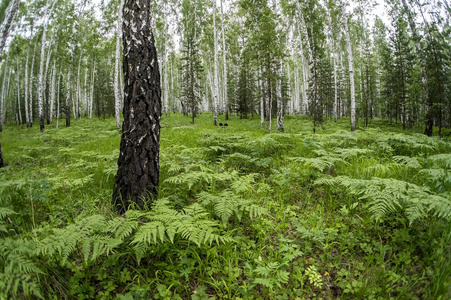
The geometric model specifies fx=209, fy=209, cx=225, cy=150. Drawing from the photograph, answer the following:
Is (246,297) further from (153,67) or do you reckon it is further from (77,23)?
(77,23)

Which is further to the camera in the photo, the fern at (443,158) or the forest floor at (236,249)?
the fern at (443,158)

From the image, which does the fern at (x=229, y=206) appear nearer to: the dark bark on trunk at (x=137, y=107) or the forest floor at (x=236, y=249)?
the forest floor at (x=236, y=249)

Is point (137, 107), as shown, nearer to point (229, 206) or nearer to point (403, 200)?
point (229, 206)

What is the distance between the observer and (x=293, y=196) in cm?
344

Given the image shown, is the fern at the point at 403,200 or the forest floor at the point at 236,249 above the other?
the fern at the point at 403,200

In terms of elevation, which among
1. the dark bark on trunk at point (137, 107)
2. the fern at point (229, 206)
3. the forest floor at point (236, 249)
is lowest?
the forest floor at point (236, 249)

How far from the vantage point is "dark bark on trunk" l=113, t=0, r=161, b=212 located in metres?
2.79

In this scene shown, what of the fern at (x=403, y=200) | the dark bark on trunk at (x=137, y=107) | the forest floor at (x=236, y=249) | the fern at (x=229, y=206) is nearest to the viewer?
the forest floor at (x=236, y=249)

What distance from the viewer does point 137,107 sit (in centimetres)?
282

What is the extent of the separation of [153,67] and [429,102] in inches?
597

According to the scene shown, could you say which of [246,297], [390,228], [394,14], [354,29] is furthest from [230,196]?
[354,29]

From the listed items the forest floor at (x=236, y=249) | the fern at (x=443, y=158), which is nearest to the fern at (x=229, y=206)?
the forest floor at (x=236, y=249)

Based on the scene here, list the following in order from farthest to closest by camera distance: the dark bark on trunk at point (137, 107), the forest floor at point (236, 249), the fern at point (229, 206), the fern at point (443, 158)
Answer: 1. the fern at point (443, 158)
2. the dark bark on trunk at point (137, 107)
3. the fern at point (229, 206)
4. the forest floor at point (236, 249)

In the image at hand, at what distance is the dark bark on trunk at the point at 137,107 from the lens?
279cm
